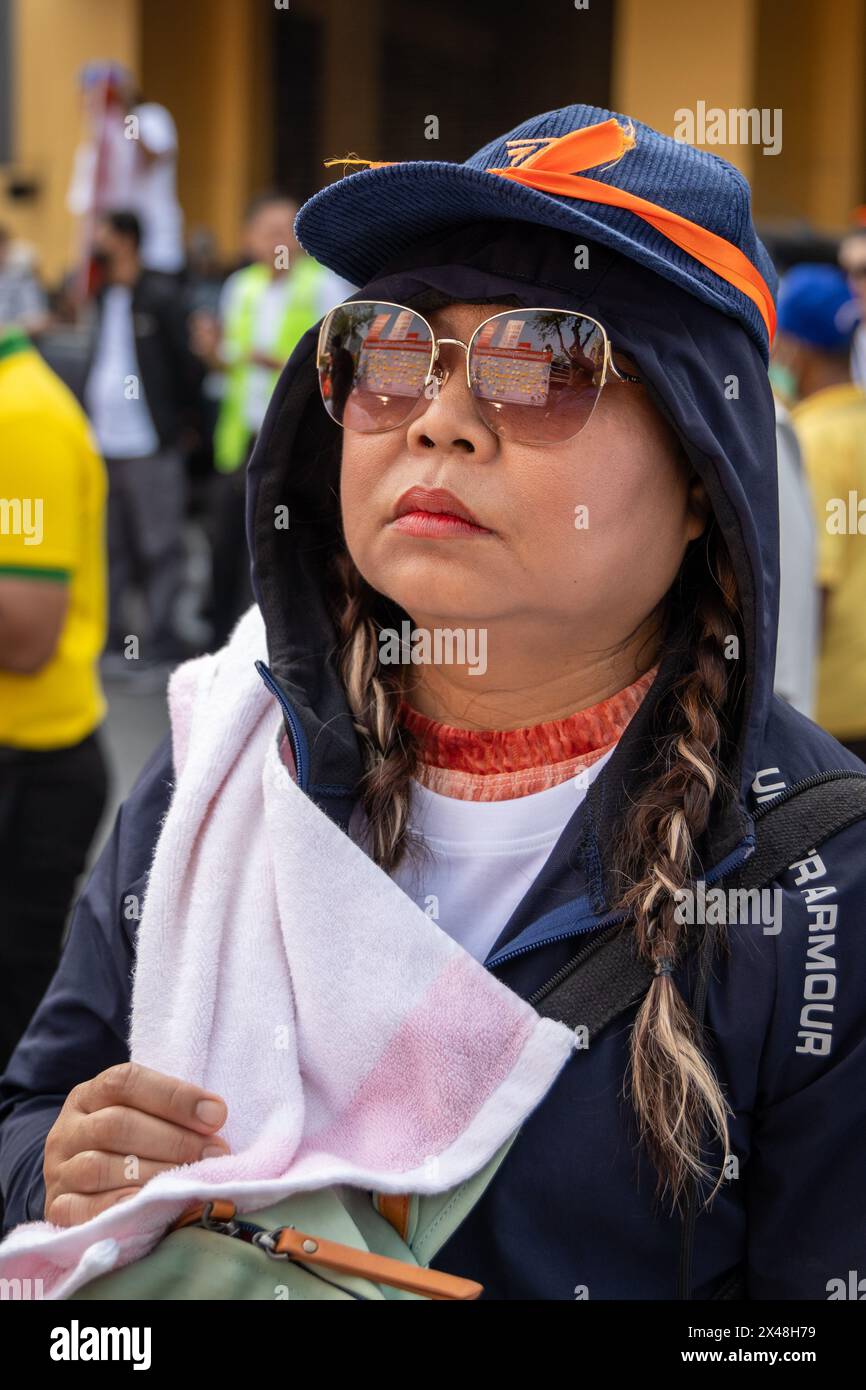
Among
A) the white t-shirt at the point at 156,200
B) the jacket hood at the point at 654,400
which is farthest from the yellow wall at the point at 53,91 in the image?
A: the jacket hood at the point at 654,400

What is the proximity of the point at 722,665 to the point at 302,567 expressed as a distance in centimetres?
51

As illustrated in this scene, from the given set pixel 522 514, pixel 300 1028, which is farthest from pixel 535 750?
pixel 300 1028

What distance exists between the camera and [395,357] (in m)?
1.68

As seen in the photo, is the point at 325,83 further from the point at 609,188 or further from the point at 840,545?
the point at 609,188

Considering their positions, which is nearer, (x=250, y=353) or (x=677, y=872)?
(x=677, y=872)

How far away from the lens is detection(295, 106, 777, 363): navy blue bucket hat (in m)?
1.59

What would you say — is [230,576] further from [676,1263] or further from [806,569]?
[676,1263]

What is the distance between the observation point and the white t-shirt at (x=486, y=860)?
171cm

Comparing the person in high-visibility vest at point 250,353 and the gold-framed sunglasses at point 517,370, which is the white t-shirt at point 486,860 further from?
the person in high-visibility vest at point 250,353

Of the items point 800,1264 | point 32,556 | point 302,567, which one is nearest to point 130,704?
point 32,556

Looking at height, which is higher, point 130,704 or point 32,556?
point 32,556

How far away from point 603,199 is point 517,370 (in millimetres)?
181

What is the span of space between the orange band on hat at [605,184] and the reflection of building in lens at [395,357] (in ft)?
0.51

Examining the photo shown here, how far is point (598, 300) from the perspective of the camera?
1.63 meters
